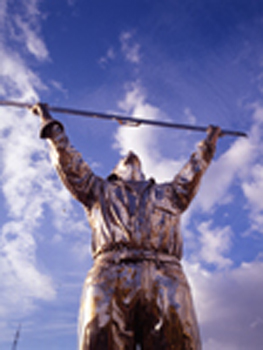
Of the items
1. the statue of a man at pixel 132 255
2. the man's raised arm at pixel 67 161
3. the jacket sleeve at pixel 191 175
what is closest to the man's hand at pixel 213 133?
the jacket sleeve at pixel 191 175

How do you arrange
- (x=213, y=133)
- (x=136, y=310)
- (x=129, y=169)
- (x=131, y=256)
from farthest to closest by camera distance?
(x=213, y=133)
(x=129, y=169)
(x=131, y=256)
(x=136, y=310)

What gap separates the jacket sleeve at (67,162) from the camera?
599 centimetres

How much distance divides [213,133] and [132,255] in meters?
2.74

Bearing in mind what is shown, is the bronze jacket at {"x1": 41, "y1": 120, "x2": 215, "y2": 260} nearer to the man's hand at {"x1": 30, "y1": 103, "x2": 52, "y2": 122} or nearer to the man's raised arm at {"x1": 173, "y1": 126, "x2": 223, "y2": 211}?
the man's raised arm at {"x1": 173, "y1": 126, "x2": 223, "y2": 211}

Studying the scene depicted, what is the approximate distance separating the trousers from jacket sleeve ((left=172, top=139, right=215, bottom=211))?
1.31 meters

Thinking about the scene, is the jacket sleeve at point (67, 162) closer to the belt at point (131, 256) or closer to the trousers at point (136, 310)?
the belt at point (131, 256)

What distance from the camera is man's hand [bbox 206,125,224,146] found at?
6.87m

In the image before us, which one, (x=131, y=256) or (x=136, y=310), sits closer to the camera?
(x=136, y=310)

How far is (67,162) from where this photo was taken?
601 centimetres

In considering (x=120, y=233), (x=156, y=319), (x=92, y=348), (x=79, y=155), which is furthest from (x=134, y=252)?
(x=79, y=155)

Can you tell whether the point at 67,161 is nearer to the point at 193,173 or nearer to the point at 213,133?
the point at 193,173

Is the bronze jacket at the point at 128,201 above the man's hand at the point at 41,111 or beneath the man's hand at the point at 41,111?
beneath

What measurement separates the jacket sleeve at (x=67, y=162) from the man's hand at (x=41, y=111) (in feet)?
0.74

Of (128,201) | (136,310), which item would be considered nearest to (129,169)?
(128,201)
